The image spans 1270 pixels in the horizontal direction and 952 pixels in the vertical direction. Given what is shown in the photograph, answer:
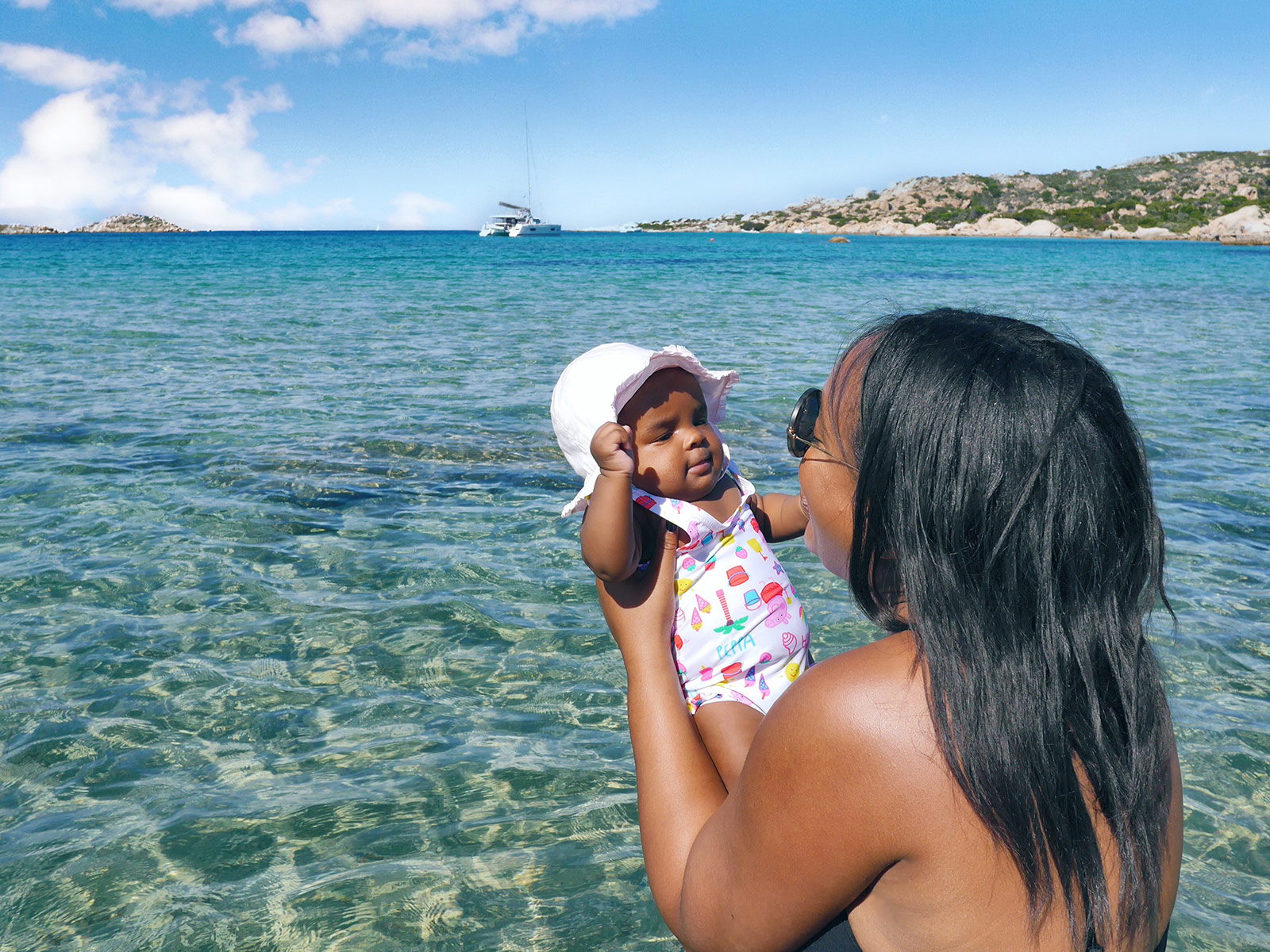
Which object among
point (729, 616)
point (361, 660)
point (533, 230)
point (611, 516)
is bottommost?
point (361, 660)

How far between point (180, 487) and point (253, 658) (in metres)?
3.04

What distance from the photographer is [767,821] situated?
1.40 meters

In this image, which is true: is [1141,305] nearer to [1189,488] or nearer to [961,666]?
[1189,488]

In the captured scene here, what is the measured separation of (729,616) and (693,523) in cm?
28

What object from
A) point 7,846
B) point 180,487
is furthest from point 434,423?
point 7,846

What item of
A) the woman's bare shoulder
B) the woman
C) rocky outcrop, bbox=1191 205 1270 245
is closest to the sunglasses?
the woman

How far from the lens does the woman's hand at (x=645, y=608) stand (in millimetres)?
2133

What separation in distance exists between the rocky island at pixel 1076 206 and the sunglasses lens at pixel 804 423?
79.7 meters

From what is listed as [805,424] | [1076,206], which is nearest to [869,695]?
[805,424]

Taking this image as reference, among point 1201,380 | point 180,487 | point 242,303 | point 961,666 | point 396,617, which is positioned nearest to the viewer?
point 961,666

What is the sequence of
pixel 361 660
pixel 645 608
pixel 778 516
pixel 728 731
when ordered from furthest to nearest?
pixel 361 660 < pixel 778 516 < pixel 728 731 < pixel 645 608

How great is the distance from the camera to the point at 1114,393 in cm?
137

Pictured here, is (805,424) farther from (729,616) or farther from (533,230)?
(533,230)

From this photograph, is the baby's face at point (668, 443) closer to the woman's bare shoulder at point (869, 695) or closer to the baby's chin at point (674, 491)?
the baby's chin at point (674, 491)
